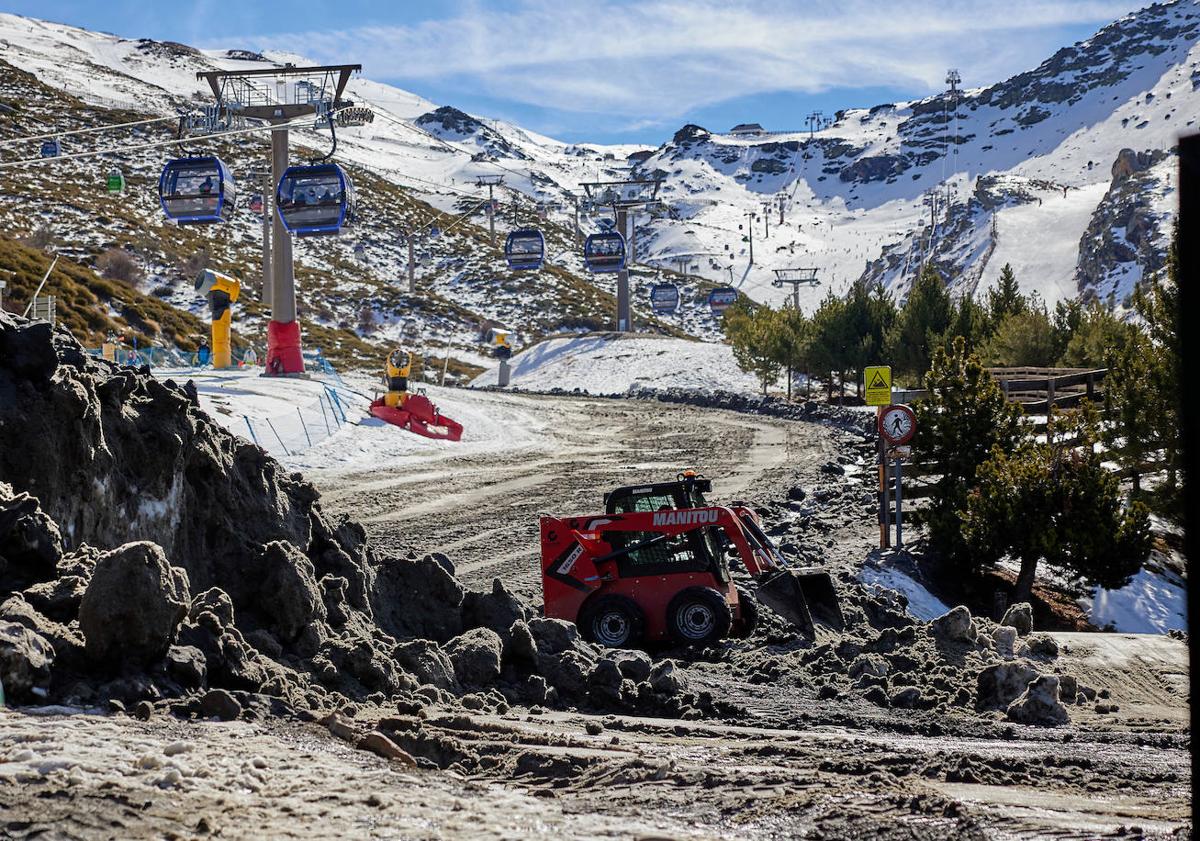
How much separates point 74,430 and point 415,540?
40.6 feet

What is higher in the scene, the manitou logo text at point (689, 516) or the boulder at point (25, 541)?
the boulder at point (25, 541)

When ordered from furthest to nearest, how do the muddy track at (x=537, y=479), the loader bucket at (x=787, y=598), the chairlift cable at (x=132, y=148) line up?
the muddy track at (x=537, y=479) → the chairlift cable at (x=132, y=148) → the loader bucket at (x=787, y=598)

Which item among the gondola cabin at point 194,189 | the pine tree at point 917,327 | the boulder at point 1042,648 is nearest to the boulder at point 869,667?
the boulder at point 1042,648

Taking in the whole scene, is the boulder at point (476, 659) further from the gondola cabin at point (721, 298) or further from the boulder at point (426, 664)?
the gondola cabin at point (721, 298)

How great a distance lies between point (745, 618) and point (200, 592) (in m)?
5.79

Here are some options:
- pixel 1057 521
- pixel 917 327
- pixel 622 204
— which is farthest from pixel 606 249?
pixel 1057 521

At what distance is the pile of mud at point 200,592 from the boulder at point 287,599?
0.6 inches

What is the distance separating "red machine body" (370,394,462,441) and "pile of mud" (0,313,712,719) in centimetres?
2645

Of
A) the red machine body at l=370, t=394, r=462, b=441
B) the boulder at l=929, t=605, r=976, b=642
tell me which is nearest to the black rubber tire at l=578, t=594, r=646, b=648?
the boulder at l=929, t=605, r=976, b=642

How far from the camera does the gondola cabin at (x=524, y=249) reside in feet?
200

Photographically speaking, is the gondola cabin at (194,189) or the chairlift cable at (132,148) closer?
the chairlift cable at (132,148)

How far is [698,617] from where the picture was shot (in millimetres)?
12430

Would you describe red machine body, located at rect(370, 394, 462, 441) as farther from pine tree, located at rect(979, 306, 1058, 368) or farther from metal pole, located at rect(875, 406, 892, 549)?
pine tree, located at rect(979, 306, 1058, 368)

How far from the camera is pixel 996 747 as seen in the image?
865 cm
